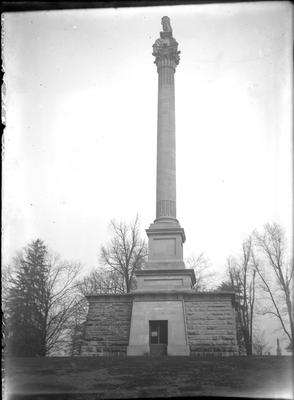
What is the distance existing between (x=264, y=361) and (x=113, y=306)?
8.49 metres

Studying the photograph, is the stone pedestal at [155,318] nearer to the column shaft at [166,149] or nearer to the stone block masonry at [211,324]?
the stone block masonry at [211,324]

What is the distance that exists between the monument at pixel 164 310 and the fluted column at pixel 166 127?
0.05 meters

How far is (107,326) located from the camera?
62.7ft

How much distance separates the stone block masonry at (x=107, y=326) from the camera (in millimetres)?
18297

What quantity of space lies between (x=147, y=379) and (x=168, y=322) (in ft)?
29.1

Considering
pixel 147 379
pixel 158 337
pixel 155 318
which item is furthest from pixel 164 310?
pixel 147 379

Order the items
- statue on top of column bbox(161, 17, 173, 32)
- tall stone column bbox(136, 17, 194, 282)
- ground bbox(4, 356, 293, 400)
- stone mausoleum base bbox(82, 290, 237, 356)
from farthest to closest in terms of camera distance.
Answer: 1. statue on top of column bbox(161, 17, 173, 32)
2. tall stone column bbox(136, 17, 194, 282)
3. stone mausoleum base bbox(82, 290, 237, 356)
4. ground bbox(4, 356, 293, 400)

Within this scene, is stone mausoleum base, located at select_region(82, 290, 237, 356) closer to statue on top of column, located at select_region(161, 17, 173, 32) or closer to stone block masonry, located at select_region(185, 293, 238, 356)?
stone block masonry, located at select_region(185, 293, 238, 356)

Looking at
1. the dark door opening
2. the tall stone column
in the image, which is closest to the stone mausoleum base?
the dark door opening

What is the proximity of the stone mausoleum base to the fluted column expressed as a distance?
4.31 m

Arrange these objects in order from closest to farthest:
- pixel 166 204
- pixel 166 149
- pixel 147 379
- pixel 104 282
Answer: pixel 147 379 < pixel 166 204 < pixel 166 149 < pixel 104 282

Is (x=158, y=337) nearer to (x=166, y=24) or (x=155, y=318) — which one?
(x=155, y=318)

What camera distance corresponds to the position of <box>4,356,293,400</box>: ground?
315 inches

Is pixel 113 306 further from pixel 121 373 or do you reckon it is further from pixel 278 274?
pixel 278 274
